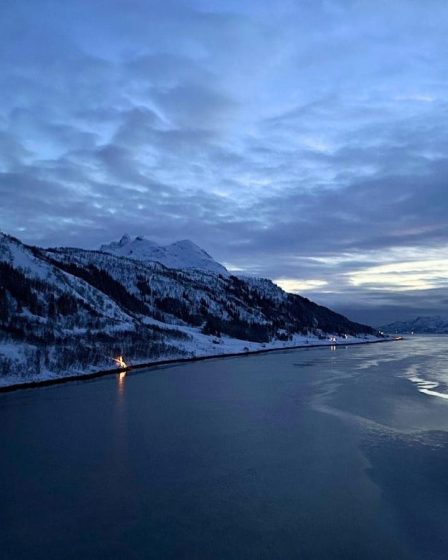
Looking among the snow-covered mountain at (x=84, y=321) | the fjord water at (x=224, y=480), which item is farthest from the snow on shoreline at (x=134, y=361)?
the fjord water at (x=224, y=480)

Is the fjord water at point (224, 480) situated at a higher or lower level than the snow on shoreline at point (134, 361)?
lower

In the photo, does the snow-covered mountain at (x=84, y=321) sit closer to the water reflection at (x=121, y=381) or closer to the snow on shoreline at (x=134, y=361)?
the snow on shoreline at (x=134, y=361)

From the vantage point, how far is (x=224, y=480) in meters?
14.7

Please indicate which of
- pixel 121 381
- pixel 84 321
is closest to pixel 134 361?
pixel 121 381

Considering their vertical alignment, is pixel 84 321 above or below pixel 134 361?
above

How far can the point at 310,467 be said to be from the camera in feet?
52.9

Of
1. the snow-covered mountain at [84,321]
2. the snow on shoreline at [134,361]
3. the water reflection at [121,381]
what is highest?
the snow-covered mountain at [84,321]

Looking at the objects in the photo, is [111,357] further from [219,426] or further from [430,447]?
[430,447]

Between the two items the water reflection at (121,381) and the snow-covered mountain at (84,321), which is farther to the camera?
the snow-covered mountain at (84,321)

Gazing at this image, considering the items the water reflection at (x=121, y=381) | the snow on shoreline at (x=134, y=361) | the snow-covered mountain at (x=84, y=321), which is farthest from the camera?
the snow-covered mountain at (x=84, y=321)

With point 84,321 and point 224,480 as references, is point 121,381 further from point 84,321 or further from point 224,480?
point 84,321

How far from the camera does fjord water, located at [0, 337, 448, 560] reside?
415 inches

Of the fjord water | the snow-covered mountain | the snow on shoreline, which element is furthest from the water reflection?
the fjord water

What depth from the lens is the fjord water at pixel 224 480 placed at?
1055 cm
